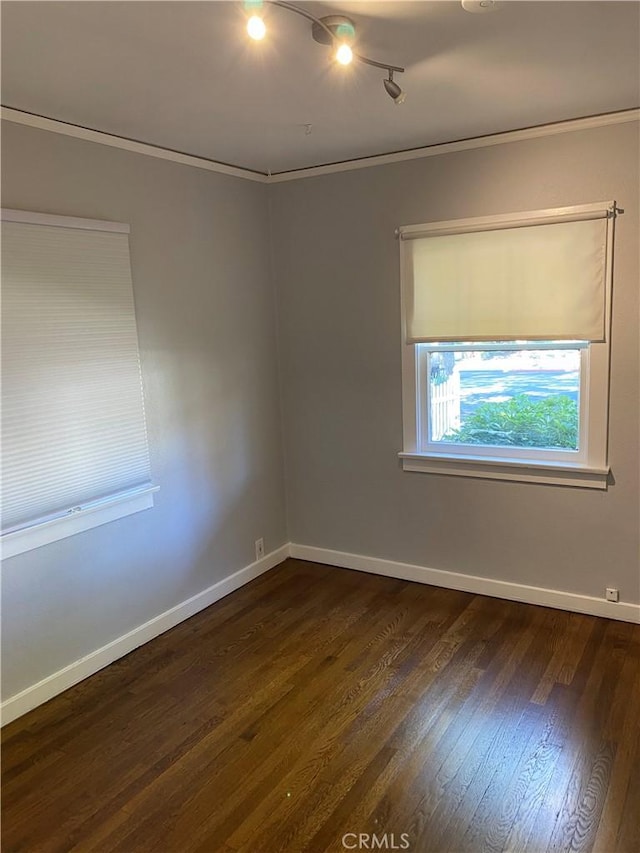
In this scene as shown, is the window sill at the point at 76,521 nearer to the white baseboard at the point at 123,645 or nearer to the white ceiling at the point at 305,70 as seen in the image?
the white baseboard at the point at 123,645

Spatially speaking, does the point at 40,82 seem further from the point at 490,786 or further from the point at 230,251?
the point at 490,786

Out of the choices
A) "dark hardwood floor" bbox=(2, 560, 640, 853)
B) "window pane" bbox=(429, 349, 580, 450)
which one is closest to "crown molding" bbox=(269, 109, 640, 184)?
"window pane" bbox=(429, 349, 580, 450)

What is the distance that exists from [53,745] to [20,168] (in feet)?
7.68

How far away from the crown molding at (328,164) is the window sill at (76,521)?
1653 mm

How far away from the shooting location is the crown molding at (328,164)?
2672 mm

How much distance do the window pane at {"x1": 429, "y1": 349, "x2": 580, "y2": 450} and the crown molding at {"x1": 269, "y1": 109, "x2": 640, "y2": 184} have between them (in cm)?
106

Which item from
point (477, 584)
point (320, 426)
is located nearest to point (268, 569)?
point (320, 426)

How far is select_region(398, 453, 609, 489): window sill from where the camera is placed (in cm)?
320

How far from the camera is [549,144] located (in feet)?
10.0

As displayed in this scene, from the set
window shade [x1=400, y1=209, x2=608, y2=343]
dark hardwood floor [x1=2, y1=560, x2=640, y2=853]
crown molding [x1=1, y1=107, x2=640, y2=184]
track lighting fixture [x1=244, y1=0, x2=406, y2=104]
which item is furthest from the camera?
window shade [x1=400, y1=209, x2=608, y2=343]

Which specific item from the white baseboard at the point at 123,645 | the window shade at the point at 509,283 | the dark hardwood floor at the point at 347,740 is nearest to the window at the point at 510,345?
the window shade at the point at 509,283

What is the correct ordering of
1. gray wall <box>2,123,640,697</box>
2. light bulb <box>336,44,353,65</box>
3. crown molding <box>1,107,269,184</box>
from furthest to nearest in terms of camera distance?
gray wall <box>2,123,640,697</box>, crown molding <box>1,107,269,184</box>, light bulb <box>336,44,353,65</box>

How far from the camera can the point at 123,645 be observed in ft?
10.2

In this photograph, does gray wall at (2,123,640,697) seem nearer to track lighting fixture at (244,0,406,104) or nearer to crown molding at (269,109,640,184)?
crown molding at (269,109,640,184)
